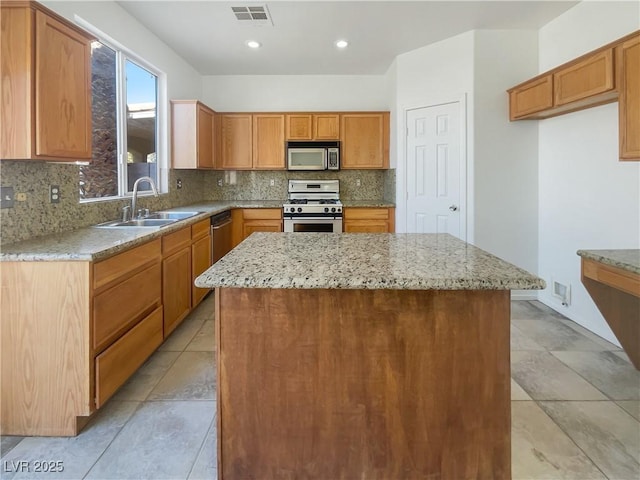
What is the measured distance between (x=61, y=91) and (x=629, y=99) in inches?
127

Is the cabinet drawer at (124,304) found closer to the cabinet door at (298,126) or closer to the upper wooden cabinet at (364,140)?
the cabinet door at (298,126)

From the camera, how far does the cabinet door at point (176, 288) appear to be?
9.56 feet

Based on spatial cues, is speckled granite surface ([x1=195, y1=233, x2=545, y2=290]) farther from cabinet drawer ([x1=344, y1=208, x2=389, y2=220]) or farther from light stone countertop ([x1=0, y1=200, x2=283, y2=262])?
cabinet drawer ([x1=344, y1=208, x2=389, y2=220])

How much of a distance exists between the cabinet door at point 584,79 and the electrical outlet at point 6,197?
3.67 m

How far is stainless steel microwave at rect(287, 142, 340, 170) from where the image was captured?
17.1ft

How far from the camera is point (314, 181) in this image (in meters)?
5.57

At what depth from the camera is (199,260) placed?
3756mm

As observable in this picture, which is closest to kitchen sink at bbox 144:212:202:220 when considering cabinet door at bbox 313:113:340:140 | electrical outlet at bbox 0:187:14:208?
electrical outlet at bbox 0:187:14:208

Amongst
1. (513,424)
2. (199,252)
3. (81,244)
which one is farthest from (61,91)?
(513,424)

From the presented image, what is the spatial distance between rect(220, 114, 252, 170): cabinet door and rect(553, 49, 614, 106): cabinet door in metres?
3.58

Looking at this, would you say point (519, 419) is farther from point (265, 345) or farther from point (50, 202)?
point (50, 202)

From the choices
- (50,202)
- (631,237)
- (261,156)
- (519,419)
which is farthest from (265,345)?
(261,156)

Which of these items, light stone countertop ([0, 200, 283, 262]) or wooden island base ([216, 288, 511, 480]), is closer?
wooden island base ([216, 288, 511, 480])

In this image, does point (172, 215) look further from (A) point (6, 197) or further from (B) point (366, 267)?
(B) point (366, 267)
